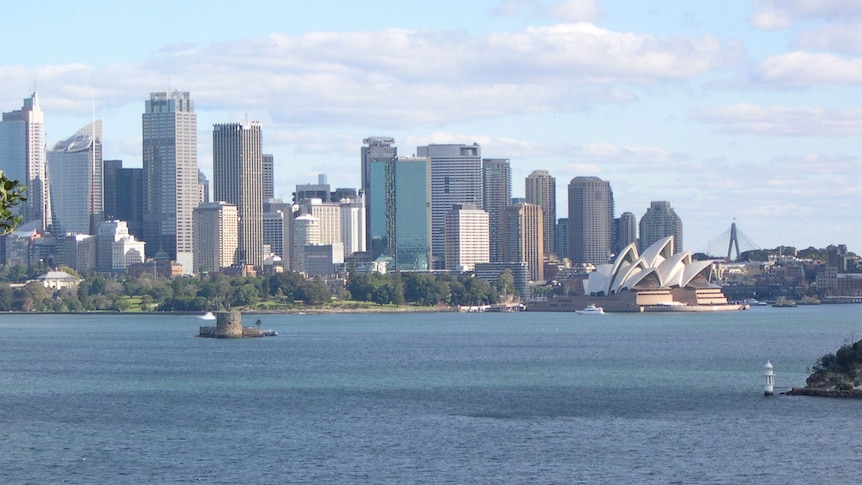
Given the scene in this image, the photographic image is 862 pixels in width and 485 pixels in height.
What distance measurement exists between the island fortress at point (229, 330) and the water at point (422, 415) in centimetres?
1229

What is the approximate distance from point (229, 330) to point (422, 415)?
63286 mm

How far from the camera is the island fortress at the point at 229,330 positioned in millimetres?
122750

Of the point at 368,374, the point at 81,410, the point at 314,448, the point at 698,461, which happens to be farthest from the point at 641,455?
the point at 368,374

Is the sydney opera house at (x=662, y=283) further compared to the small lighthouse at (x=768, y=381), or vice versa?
→ the sydney opera house at (x=662, y=283)

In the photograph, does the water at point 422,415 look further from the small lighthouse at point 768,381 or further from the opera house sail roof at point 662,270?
the opera house sail roof at point 662,270

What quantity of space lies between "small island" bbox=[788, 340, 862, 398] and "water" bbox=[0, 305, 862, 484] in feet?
3.57

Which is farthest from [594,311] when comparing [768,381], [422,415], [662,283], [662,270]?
[422,415]

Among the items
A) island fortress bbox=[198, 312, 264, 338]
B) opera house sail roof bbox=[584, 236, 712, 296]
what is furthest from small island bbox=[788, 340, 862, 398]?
opera house sail roof bbox=[584, 236, 712, 296]

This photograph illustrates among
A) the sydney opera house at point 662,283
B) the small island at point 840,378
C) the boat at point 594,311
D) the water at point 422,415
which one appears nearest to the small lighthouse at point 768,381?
the small island at point 840,378

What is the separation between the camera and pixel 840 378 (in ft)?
208

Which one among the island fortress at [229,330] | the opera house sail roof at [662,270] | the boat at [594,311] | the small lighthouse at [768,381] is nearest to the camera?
the small lighthouse at [768,381]

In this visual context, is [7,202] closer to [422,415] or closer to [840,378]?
[422,415]

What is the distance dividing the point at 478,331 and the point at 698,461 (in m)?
95.0

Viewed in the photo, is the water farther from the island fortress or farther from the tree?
the island fortress
